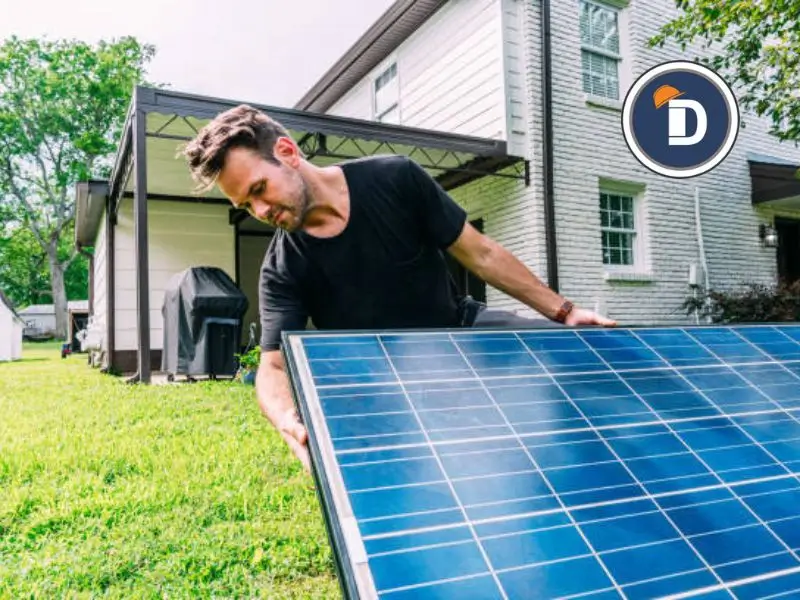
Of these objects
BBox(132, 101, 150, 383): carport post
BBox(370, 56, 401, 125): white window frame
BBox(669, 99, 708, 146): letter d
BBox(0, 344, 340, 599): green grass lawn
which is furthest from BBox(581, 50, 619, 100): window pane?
BBox(0, 344, 340, 599): green grass lawn

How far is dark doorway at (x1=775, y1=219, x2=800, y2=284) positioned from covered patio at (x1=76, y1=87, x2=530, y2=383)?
7198mm

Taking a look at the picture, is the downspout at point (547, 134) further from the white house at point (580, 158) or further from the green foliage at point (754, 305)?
the green foliage at point (754, 305)

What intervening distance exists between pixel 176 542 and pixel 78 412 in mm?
3742

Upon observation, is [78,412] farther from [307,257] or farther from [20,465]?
[307,257]

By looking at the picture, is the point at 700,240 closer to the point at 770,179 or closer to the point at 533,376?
the point at 770,179

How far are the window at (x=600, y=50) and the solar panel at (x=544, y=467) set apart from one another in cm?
1003

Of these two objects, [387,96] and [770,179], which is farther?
[387,96]

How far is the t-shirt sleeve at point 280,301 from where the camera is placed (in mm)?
2389

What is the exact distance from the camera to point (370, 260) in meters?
2.42

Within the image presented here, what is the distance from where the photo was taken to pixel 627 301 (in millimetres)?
10297

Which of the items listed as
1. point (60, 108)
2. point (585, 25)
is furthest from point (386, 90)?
point (60, 108)

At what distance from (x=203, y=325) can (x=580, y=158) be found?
21.9 feet

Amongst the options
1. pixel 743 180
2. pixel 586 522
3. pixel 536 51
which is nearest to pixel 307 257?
pixel 586 522

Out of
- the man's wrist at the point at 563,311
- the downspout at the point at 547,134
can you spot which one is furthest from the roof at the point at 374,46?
the man's wrist at the point at 563,311
